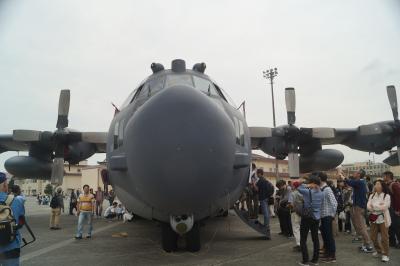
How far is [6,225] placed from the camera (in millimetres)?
4453

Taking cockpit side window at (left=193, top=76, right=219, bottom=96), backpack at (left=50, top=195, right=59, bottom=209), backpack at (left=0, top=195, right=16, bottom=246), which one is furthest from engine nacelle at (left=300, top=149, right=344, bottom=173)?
backpack at (left=0, top=195, right=16, bottom=246)

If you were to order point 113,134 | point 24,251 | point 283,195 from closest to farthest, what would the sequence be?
1. point 113,134
2. point 24,251
3. point 283,195

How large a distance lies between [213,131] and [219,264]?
301cm

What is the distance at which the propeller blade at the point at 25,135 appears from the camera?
1380cm

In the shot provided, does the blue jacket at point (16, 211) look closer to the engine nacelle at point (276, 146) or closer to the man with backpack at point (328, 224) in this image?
the man with backpack at point (328, 224)

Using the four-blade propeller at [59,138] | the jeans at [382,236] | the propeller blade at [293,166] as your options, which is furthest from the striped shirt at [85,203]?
the jeans at [382,236]

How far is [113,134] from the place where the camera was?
271 inches

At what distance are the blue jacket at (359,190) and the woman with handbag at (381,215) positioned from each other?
103 cm

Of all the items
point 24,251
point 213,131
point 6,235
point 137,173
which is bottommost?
point 24,251

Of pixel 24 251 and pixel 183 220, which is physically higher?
pixel 183 220

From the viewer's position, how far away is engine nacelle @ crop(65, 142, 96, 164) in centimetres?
1427

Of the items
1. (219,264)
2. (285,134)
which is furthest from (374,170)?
(219,264)

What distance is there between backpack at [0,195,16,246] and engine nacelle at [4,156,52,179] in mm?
11343

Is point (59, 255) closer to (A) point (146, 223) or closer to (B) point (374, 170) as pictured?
(A) point (146, 223)
